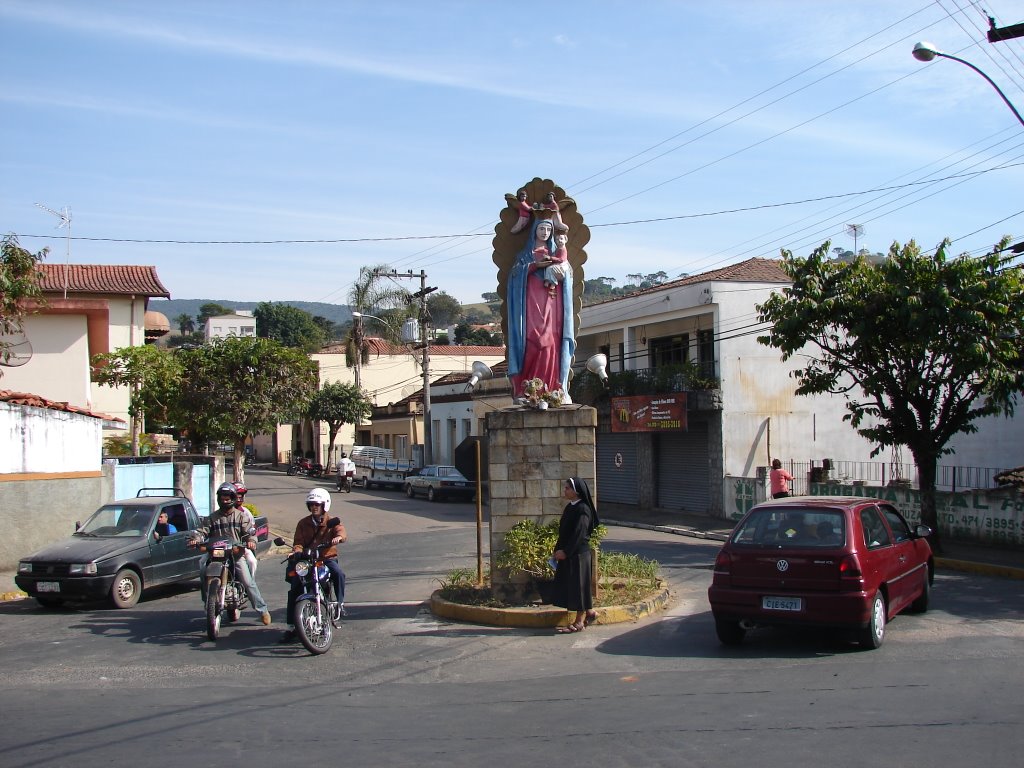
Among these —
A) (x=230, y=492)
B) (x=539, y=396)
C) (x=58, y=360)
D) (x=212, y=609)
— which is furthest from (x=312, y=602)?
(x=58, y=360)

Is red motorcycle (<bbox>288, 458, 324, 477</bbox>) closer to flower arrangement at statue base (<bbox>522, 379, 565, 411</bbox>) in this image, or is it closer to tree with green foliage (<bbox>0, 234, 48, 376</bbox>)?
tree with green foliage (<bbox>0, 234, 48, 376</bbox>)

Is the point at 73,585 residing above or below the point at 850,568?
below

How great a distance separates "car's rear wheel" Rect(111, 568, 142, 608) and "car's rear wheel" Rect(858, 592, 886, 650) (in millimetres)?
9306

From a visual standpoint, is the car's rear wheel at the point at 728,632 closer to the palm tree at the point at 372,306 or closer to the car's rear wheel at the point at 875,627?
the car's rear wheel at the point at 875,627

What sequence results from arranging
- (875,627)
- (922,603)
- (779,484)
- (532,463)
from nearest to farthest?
(875,627), (922,603), (532,463), (779,484)

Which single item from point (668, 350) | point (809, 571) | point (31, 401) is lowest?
point (809, 571)

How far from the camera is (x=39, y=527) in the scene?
1717 cm

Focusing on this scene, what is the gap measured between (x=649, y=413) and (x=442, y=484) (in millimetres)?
11303

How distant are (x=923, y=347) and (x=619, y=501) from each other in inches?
729

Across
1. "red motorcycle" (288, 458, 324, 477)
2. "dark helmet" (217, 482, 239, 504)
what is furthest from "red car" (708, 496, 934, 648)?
"red motorcycle" (288, 458, 324, 477)

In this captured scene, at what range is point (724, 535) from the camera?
24.0m

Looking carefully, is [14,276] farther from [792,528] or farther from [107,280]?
[107,280]

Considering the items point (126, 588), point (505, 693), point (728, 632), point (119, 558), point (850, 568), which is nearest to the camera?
point (505, 693)

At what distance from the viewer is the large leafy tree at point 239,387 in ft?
85.5
